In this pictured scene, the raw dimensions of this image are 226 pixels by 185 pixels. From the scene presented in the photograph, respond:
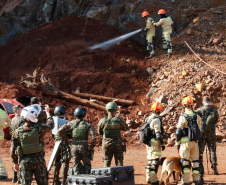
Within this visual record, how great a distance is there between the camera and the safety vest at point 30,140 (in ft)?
23.9

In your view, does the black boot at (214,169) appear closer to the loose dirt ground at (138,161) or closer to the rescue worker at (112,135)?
the loose dirt ground at (138,161)

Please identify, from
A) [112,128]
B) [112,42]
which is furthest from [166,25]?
[112,128]

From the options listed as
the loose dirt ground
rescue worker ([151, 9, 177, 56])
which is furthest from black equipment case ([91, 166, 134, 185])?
rescue worker ([151, 9, 177, 56])

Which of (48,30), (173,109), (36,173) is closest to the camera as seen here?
(36,173)

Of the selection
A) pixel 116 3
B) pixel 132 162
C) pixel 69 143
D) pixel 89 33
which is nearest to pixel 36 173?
pixel 69 143

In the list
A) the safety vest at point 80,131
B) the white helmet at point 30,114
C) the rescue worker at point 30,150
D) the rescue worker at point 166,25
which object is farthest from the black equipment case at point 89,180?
the rescue worker at point 166,25

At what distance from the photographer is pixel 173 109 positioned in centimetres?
1720

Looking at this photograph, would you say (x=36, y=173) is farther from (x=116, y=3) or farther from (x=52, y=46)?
(x=116, y=3)

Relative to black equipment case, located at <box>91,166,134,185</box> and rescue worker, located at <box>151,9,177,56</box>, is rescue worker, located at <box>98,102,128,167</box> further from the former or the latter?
rescue worker, located at <box>151,9,177,56</box>

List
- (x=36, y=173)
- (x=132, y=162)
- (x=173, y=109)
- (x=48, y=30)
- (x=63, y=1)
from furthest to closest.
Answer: (x=63, y=1)
(x=48, y=30)
(x=173, y=109)
(x=132, y=162)
(x=36, y=173)

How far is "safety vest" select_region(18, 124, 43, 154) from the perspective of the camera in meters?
7.29

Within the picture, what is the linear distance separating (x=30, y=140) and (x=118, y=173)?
189 cm

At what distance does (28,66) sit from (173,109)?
28.7 ft

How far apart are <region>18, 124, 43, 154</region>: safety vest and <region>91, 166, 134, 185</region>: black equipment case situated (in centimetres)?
142
